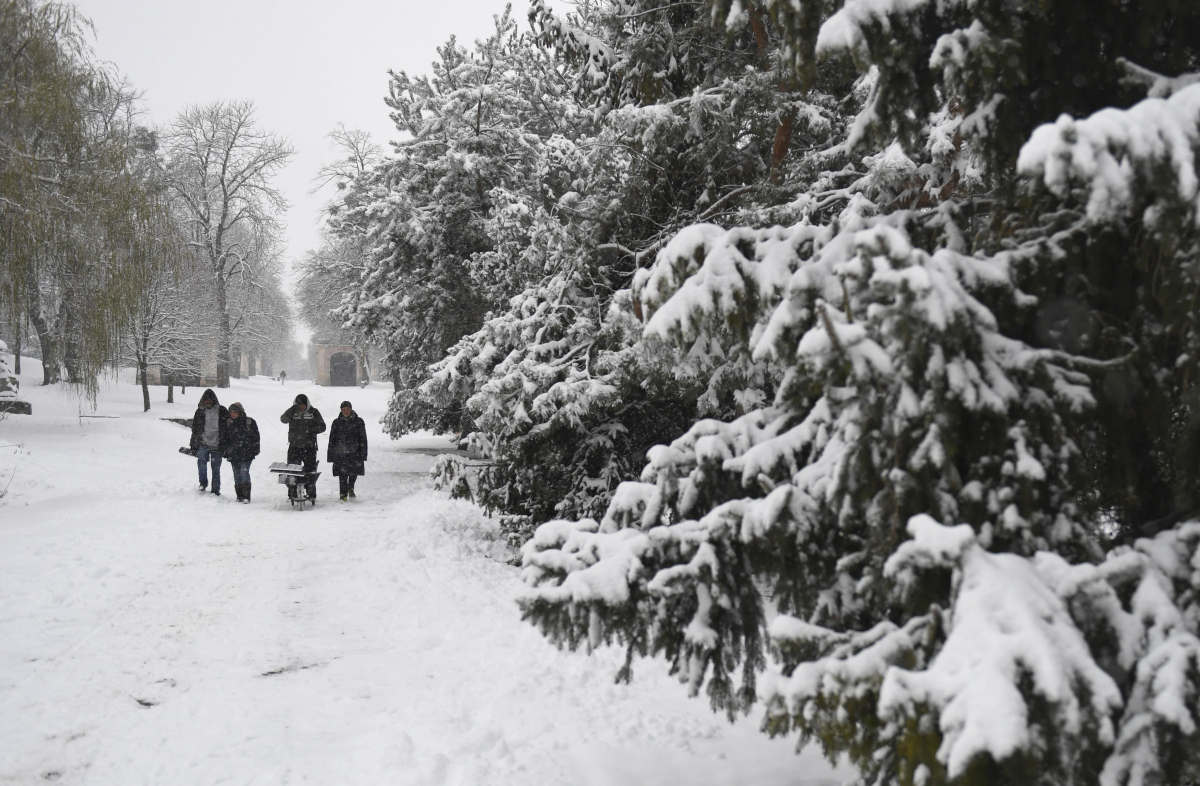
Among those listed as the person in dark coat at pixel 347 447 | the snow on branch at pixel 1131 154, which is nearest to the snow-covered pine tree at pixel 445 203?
the person in dark coat at pixel 347 447

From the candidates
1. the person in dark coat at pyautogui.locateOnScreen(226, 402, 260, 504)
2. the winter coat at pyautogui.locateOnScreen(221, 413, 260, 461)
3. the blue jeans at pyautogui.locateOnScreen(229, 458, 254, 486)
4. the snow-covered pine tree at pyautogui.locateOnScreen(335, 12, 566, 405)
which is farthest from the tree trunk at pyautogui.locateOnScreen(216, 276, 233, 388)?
the blue jeans at pyautogui.locateOnScreen(229, 458, 254, 486)

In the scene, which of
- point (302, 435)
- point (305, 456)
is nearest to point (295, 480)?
point (305, 456)

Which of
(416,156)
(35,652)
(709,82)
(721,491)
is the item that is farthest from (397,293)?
(721,491)

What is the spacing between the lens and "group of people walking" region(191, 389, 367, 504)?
44.0ft

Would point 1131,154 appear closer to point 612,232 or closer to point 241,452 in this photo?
point 612,232

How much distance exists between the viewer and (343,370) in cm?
6425

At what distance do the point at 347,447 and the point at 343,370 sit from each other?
53.0 meters

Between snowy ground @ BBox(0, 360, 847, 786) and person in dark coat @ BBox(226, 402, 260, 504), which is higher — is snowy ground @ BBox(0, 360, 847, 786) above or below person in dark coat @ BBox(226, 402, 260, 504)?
below

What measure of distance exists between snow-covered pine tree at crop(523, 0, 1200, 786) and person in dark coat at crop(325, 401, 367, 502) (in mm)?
11769

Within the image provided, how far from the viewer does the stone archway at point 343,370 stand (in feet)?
208

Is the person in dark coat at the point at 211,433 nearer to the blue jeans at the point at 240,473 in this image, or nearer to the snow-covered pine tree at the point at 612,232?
the blue jeans at the point at 240,473

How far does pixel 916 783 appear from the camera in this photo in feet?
6.36

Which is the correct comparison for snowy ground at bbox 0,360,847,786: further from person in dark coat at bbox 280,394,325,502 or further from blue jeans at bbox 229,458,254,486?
person in dark coat at bbox 280,394,325,502

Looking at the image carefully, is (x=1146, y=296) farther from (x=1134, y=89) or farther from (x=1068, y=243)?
(x=1134, y=89)
